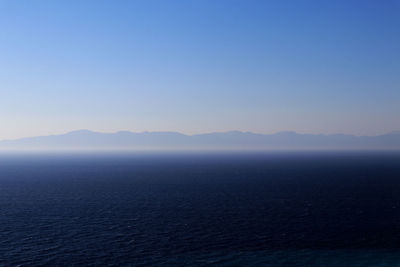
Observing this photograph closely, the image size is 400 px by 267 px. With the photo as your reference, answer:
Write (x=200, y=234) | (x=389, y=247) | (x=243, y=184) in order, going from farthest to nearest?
(x=243, y=184) < (x=200, y=234) < (x=389, y=247)

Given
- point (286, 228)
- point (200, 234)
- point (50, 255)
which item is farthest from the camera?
point (286, 228)

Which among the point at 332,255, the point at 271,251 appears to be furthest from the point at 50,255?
the point at 332,255

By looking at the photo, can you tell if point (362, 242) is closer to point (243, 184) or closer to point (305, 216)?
point (305, 216)

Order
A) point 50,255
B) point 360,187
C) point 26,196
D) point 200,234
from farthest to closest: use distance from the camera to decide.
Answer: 1. point 360,187
2. point 26,196
3. point 200,234
4. point 50,255

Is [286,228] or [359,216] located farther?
[359,216]

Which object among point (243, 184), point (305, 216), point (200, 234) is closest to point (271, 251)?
point (200, 234)

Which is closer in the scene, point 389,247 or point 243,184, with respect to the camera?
point 389,247

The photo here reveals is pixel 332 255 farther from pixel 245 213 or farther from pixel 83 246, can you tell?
pixel 83 246

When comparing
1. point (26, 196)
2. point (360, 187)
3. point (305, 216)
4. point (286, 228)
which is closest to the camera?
point (286, 228)
